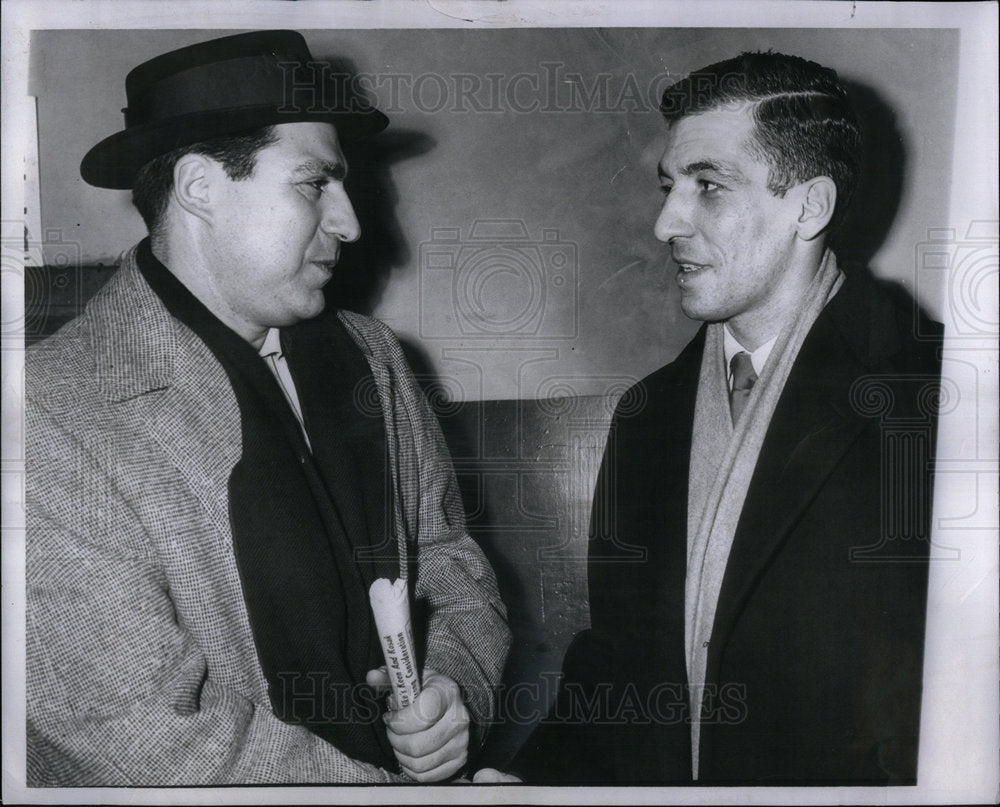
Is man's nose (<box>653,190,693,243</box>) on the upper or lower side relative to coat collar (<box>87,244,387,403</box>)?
upper

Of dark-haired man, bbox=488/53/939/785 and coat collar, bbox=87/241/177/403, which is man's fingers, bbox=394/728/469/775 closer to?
dark-haired man, bbox=488/53/939/785

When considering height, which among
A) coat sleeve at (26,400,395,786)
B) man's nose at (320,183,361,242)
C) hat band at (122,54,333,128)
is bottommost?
coat sleeve at (26,400,395,786)

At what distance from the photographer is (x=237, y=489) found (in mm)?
1443

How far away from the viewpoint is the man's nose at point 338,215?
1509 mm

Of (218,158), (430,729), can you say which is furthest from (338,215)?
(430,729)

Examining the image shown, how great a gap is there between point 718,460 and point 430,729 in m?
0.63

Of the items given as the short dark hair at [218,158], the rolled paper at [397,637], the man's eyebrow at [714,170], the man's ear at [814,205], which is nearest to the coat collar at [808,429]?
the man's ear at [814,205]

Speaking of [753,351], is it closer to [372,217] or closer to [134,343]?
[372,217]

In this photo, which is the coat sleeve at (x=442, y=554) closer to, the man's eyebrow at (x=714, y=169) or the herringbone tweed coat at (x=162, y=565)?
the herringbone tweed coat at (x=162, y=565)

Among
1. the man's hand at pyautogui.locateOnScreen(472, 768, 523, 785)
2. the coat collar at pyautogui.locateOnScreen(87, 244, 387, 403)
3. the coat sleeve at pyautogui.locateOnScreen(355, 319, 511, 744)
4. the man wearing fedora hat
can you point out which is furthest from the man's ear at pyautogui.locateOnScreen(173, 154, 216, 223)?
the man's hand at pyautogui.locateOnScreen(472, 768, 523, 785)

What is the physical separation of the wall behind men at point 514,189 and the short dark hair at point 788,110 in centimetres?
3

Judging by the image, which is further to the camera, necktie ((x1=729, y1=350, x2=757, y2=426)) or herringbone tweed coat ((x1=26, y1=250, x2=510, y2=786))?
necktie ((x1=729, y1=350, x2=757, y2=426))

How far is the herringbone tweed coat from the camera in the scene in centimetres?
143

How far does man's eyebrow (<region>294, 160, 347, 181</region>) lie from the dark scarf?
0.74 feet
